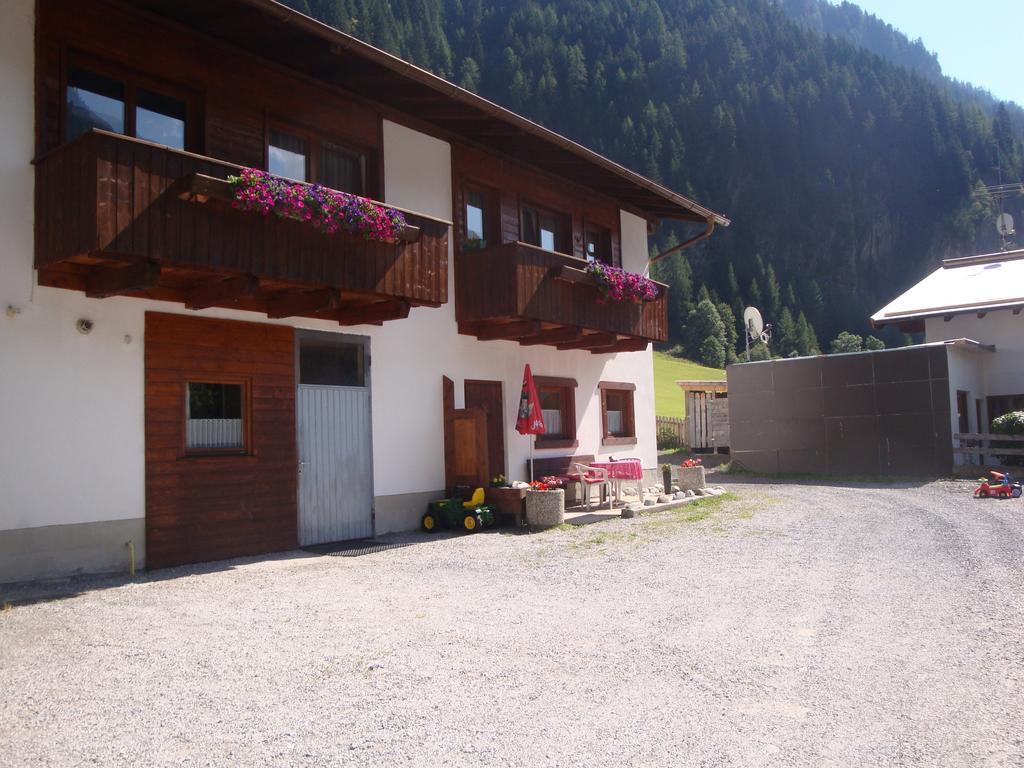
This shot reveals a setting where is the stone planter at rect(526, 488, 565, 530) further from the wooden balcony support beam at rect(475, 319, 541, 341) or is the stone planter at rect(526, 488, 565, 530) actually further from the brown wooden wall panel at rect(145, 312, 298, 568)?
the brown wooden wall panel at rect(145, 312, 298, 568)

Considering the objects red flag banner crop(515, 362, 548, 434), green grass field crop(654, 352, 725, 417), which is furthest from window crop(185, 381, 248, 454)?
green grass field crop(654, 352, 725, 417)

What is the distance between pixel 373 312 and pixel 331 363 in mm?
987

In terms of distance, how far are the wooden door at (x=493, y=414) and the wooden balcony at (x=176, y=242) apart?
3813 mm

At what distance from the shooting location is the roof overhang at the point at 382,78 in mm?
10188

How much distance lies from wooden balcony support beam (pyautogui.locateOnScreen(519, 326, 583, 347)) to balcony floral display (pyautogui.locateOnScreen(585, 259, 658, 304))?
0.83 meters

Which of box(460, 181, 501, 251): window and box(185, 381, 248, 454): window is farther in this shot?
box(460, 181, 501, 251): window

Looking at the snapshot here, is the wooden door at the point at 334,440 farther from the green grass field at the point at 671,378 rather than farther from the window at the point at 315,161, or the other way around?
the green grass field at the point at 671,378

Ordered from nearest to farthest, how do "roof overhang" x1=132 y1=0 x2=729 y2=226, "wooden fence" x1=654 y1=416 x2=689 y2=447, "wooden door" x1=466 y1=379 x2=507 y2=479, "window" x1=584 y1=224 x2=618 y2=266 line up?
"roof overhang" x1=132 y1=0 x2=729 y2=226 < "wooden door" x1=466 y1=379 x2=507 y2=479 < "window" x1=584 y1=224 x2=618 y2=266 < "wooden fence" x1=654 y1=416 x2=689 y2=447

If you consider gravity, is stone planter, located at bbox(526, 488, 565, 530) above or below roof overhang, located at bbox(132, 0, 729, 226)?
below

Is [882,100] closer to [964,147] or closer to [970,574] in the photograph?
[964,147]

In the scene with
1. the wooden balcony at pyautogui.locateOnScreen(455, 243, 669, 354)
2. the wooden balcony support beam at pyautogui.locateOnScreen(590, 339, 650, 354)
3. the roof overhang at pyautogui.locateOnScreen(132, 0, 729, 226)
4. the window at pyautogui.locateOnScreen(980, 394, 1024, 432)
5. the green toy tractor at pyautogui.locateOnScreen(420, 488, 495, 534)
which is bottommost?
the green toy tractor at pyautogui.locateOnScreen(420, 488, 495, 534)

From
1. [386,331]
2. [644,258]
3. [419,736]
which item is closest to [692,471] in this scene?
[644,258]

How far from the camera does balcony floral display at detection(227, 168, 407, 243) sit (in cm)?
934

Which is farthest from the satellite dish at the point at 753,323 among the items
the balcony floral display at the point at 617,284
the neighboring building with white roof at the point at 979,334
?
the balcony floral display at the point at 617,284
